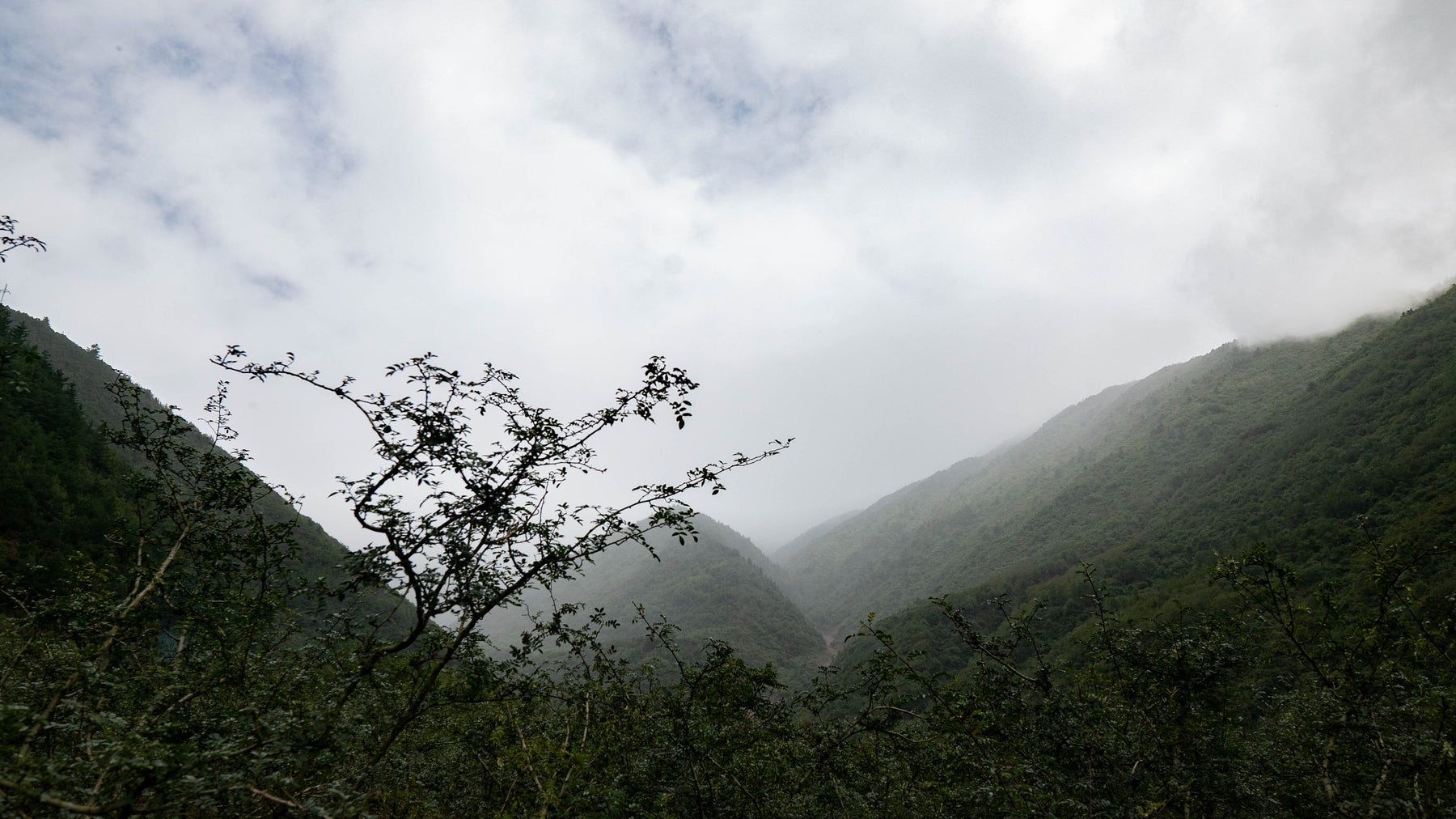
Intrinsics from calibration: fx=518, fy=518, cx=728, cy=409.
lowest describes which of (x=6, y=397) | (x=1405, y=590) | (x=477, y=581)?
(x=1405, y=590)

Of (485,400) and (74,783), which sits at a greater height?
(485,400)

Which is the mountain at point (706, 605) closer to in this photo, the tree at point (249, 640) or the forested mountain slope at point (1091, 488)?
the forested mountain slope at point (1091, 488)

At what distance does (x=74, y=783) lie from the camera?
3.14 metres

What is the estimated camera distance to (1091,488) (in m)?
88.1

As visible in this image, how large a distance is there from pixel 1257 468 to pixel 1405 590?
7607 cm

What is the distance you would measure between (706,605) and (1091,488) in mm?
68726

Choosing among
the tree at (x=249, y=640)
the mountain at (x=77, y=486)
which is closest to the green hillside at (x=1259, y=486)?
the tree at (x=249, y=640)

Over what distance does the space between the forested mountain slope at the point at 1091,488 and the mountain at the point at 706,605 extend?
17169 millimetres

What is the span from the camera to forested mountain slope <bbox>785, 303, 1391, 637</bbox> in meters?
71.4

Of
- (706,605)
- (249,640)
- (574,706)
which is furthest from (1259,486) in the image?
(249,640)

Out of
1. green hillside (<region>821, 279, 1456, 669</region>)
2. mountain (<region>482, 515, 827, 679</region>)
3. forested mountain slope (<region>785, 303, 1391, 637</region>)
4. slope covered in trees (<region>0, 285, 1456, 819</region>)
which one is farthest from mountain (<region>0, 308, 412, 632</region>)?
forested mountain slope (<region>785, 303, 1391, 637</region>)

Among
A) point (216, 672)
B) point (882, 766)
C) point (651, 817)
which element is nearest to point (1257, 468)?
point (882, 766)

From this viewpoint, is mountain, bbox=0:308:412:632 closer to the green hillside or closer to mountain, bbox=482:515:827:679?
mountain, bbox=482:515:827:679

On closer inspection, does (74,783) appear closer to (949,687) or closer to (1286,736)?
(949,687)
